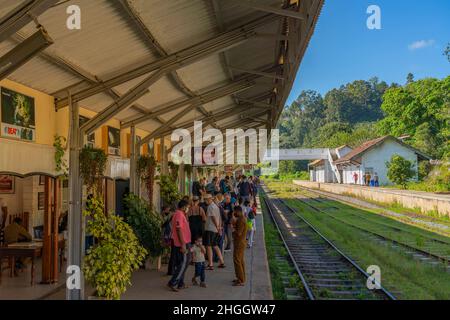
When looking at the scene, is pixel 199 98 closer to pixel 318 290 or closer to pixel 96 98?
pixel 96 98

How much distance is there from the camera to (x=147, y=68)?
9.20m

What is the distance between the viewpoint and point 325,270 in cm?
1088

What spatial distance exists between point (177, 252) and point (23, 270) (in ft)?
14.2

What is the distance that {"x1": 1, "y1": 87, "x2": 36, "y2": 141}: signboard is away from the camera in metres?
7.59

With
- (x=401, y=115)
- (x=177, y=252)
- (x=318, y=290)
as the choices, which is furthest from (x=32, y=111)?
(x=401, y=115)

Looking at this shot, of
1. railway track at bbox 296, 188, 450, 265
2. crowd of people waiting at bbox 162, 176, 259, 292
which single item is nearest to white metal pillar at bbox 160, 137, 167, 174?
crowd of people waiting at bbox 162, 176, 259, 292

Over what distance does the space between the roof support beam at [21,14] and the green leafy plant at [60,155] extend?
12.6 feet

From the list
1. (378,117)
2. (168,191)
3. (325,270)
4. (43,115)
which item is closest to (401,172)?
(168,191)

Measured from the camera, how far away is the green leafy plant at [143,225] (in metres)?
9.78

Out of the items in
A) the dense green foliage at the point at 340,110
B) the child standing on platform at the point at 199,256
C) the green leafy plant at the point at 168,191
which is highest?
the dense green foliage at the point at 340,110

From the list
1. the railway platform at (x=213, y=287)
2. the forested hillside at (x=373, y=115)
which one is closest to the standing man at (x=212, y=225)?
the railway platform at (x=213, y=287)

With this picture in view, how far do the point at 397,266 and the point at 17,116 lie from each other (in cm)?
902

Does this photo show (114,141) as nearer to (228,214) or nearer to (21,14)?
(228,214)

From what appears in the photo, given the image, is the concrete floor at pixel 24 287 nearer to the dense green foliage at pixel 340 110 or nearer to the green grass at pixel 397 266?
the green grass at pixel 397 266
